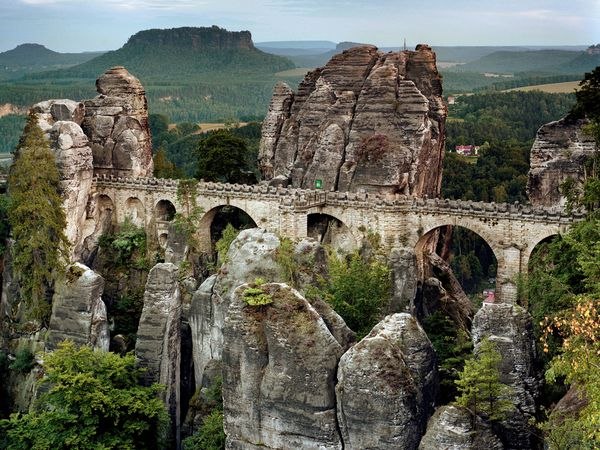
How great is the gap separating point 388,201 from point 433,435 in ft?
75.3

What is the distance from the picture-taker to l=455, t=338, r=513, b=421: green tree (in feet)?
72.1

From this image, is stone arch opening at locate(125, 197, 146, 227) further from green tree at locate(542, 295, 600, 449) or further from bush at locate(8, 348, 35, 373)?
green tree at locate(542, 295, 600, 449)

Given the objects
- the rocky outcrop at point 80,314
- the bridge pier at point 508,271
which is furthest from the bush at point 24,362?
the bridge pier at point 508,271

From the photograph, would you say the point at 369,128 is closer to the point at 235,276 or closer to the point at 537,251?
the point at 537,251

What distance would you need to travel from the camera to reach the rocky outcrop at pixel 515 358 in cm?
2262

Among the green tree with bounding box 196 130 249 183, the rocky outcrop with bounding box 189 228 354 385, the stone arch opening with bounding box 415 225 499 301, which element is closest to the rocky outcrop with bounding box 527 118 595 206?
the rocky outcrop with bounding box 189 228 354 385

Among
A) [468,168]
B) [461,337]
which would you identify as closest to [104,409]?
[461,337]

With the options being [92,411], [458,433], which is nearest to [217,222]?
[92,411]

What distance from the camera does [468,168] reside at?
82125mm

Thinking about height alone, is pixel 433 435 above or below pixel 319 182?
below

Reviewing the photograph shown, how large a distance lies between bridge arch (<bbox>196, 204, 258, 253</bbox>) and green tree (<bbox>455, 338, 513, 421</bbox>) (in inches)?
1052

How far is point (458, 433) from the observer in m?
21.3

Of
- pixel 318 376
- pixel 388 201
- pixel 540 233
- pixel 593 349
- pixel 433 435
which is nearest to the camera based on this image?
pixel 593 349

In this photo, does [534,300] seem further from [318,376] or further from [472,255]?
[472,255]
